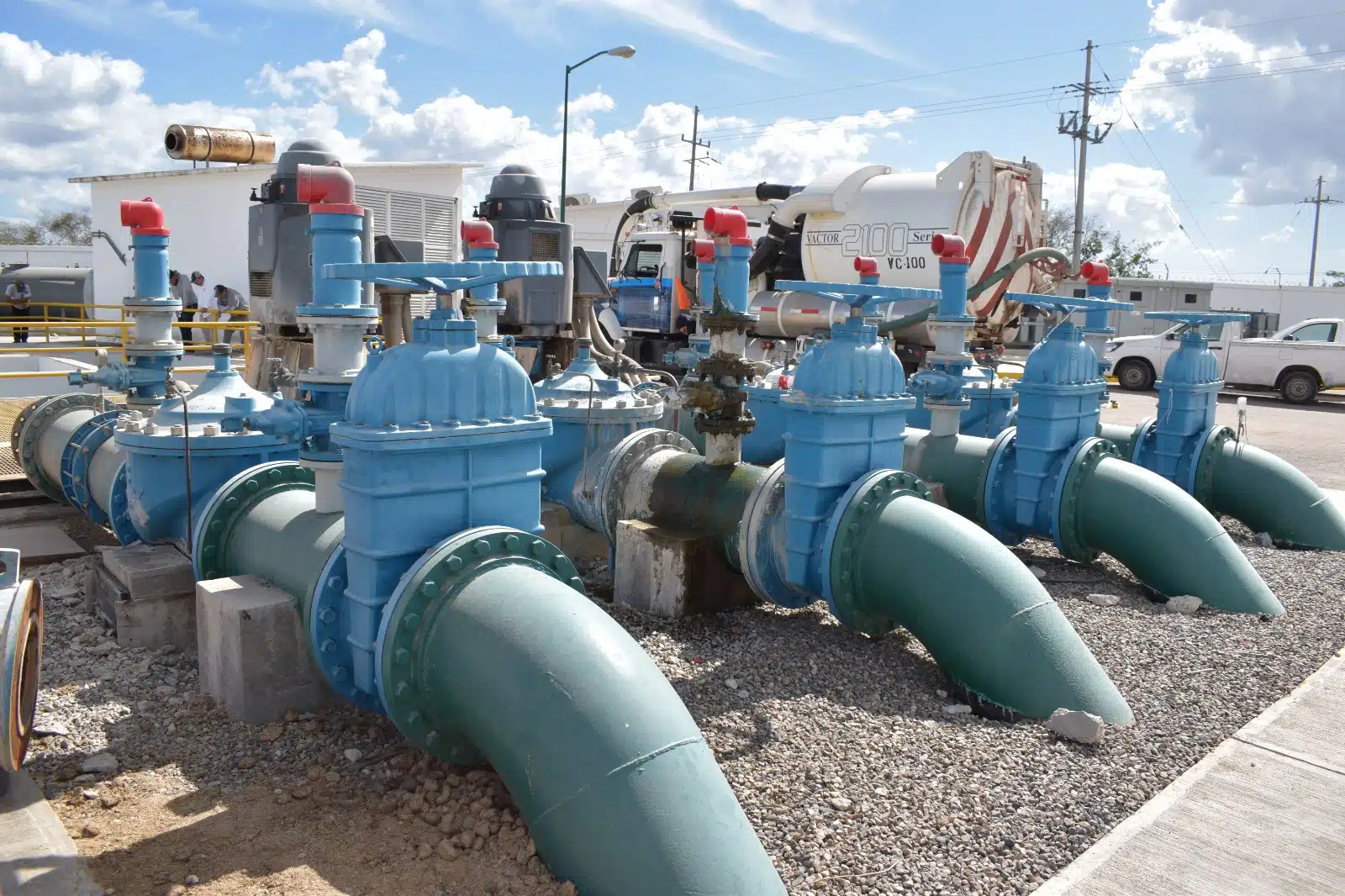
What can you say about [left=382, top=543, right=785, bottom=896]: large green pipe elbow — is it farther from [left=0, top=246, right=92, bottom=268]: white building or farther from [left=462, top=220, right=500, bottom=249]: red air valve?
[left=0, top=246, right=92, bottom=268]: white building

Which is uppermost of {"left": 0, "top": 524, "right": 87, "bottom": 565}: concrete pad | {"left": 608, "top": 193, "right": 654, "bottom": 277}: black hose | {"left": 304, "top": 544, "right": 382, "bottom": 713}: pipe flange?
{"left": 608, "top": 193, "right": 654, "bottom": 277}: black hose

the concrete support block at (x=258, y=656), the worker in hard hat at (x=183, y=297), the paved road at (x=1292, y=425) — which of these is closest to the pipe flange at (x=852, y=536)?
the concrete support block at (x=258, y=656)

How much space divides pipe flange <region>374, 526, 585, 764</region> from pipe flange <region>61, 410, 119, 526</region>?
3.51 m

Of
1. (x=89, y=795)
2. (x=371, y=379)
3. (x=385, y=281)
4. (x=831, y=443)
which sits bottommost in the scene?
(x=89, y=795)

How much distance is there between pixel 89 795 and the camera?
3404 millimetres

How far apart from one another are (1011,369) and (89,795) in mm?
19155

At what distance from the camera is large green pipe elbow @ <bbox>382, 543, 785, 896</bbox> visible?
8.58 feet

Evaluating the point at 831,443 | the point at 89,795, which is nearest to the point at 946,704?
the point at 831,443

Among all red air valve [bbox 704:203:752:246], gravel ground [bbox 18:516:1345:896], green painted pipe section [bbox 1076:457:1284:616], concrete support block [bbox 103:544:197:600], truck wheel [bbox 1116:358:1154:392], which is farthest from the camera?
truck wheel [bbox 1116:358:1154:392]

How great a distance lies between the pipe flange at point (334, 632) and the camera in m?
3.61

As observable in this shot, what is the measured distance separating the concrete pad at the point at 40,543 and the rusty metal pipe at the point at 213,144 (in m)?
2.53

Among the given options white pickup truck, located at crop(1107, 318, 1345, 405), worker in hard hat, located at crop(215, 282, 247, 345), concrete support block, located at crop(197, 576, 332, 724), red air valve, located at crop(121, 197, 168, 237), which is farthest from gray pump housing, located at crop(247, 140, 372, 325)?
white pickup truck, located at crop(1107, 318, 1345, 405)

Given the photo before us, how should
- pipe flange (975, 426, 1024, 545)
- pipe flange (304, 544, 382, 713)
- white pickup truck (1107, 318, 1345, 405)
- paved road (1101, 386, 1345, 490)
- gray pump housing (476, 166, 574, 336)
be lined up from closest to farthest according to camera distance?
1. pipe flange (304, 544, 382, 713)
2. pipe flange (975, 426, 1024, 545)
3. gray pump housing (476, 166, 574, 336)
4. paved road (1101, 386, 1345, 490)
5. white pickup truck (1107, 318, 1345, 405)

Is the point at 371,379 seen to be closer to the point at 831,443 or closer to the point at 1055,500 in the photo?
the point at 831,443
